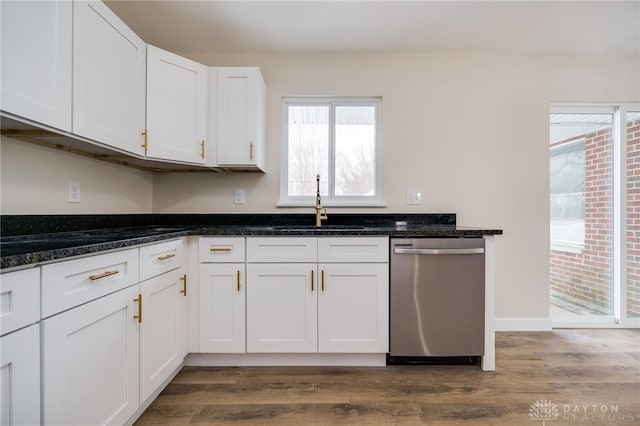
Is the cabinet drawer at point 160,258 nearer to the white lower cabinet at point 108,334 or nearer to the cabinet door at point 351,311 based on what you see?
the white lower cabinet at point 108,334

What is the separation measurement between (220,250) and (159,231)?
38cm

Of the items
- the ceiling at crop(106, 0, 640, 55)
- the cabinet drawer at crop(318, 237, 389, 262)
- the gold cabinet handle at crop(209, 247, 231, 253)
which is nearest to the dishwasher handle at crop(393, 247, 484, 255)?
the cabinet drawer at crop(318, 237, 389, 262)

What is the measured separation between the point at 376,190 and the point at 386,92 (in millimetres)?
859

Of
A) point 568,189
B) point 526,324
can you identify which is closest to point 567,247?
point 568,189

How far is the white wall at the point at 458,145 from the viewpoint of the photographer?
252 cm

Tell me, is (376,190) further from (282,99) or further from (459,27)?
(459,27)

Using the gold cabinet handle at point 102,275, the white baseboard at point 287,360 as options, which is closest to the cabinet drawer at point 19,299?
the gold cabinet handle at point 102,275

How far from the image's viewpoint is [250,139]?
2.19 metres

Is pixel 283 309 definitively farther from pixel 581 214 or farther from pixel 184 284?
pixel 581 214

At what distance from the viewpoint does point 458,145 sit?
2539 millimetres

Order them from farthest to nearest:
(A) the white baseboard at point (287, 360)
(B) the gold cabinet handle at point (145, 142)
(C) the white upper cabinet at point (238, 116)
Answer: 1. (C) the white upper cabinet at point (238, 116)
2. (A) the white baseboard at point (287, 360)
3. (B) the gold cabinet handle at point (145, 142)

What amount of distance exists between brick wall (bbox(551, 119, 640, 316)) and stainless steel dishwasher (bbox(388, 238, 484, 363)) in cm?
142

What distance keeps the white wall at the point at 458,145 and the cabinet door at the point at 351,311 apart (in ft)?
2.67

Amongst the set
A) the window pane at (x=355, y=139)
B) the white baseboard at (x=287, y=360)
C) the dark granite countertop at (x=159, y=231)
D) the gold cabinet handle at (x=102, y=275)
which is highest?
the window pane at (x=355, y=139)
